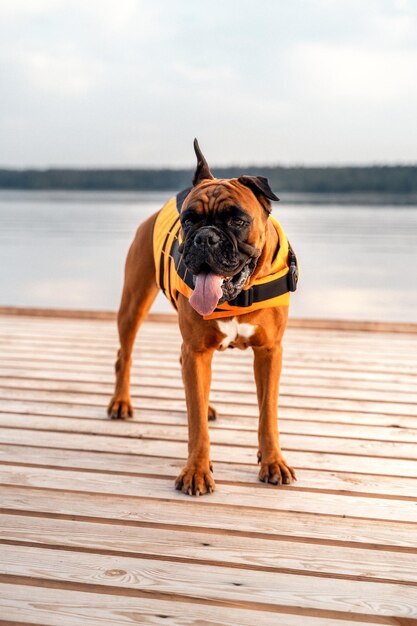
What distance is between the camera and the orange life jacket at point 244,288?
8.97ft

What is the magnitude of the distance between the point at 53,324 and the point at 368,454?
4.13 m

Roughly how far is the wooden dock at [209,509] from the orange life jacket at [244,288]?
75cm

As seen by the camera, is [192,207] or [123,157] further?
[123,157]

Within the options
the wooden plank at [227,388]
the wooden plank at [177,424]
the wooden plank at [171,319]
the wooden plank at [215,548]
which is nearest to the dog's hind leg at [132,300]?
the wooden plank at [177,424]

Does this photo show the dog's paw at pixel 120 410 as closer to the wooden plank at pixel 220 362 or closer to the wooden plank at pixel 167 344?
the wooden plank at pixel 220 362

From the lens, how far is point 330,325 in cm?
641

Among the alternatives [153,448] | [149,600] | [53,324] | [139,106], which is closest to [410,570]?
[149,600]

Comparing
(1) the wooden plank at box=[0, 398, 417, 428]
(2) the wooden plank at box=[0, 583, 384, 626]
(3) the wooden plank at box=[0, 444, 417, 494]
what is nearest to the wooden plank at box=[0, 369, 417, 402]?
(1) the wooden plank at box=[0, 398, 417, 428]

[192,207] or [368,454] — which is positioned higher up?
[192,207]

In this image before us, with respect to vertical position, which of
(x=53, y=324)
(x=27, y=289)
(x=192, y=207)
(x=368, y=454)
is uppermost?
(x=192, y=207)

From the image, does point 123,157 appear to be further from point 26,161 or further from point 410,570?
point 410,570

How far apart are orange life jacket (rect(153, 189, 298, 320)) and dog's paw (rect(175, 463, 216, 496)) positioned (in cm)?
62

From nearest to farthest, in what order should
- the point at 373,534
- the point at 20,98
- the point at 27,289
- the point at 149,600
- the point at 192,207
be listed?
1. the point at 149,600
2. the point at 373,534
3. the point at 192,207
4. the point at 27,289
5. the point at 20,98

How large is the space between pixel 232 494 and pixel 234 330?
67 centimetres
